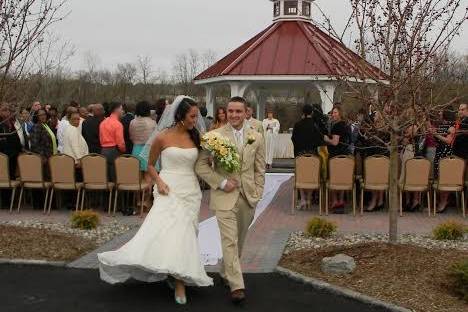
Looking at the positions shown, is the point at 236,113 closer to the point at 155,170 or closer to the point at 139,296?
the point at 155,170

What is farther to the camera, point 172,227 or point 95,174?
point 95,174

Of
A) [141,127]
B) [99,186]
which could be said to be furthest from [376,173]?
[99,186]

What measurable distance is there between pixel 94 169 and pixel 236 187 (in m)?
5.75

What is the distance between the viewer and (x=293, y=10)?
2464 centimetres

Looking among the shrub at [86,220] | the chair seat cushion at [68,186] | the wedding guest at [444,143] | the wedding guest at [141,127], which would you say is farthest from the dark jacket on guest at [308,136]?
the shrub at [86,220]

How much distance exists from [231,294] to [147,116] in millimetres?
6082

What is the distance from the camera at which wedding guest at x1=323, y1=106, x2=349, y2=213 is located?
39.3 ft

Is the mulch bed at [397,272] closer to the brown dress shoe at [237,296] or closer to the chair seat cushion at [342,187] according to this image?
the brown dress shoe at [237,296]

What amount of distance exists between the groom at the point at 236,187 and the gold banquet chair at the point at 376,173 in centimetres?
545

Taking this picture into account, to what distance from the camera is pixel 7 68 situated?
8539mm

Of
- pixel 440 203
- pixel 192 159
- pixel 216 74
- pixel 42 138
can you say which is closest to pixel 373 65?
pixel 192 159

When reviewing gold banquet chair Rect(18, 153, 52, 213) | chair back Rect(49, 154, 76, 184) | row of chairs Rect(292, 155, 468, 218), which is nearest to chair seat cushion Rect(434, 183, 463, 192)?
row of chairs Rect(292, 155, 468, 218)

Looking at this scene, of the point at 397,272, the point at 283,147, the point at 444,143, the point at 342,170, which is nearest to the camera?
the point at 397,272

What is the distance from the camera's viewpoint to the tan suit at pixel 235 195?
20.5 ft
